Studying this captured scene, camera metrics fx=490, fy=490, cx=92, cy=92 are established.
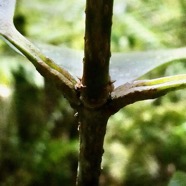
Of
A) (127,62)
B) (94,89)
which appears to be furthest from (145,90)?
(127,62)

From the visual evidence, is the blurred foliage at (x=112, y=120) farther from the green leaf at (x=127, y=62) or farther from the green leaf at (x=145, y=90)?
the green leaf at (x=145, y=90)

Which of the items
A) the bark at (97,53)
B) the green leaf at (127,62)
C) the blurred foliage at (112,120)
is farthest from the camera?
the blurred foliage at (112,120)

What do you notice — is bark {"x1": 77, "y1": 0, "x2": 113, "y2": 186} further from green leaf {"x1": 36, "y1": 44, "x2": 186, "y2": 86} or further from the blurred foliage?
the blurred foliage

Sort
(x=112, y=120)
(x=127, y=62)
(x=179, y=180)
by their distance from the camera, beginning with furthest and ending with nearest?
(x=112, y=120)
(x=127, y=62)
(x=179, y=180)

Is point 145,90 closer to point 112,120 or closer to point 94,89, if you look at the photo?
point 94,89

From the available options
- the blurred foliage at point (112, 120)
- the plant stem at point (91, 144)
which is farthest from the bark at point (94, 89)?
the blurred foliage at point (112, 120)

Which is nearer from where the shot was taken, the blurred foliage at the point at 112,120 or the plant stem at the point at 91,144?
the plant stem at the point at 91,144

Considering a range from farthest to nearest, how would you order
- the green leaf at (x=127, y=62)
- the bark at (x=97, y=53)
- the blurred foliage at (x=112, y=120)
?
the blurred foliage at (x=112, y=120) → the green leaf at (x=127, y=62) → the bark at (x=97, y=53)

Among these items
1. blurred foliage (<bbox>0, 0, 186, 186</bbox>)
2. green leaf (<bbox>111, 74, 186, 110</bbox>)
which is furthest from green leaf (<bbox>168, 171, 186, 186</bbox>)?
blurred foliage (<bbox>0, 0, 186, 186</bbox>)
